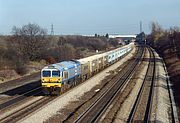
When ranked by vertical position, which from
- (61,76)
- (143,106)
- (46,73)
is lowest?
(143,106)

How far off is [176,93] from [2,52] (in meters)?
32.2

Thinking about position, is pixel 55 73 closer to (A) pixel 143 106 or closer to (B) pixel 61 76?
(B) pixel 61 76

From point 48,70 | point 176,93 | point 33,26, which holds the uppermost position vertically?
point 33,26

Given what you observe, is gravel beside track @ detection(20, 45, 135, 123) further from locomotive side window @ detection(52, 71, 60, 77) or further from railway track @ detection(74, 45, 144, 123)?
railway track @ detection(74, 45, 144, 123)

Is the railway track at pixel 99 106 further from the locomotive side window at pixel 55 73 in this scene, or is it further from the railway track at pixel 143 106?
the locomotive side window at pixel 55 73

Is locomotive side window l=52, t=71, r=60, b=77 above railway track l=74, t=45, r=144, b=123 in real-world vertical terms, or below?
above

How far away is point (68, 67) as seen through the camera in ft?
107

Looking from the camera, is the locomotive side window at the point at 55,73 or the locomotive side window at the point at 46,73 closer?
the locomotive side window at the point at 55,73

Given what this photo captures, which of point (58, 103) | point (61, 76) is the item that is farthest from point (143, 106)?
point (61, 76)

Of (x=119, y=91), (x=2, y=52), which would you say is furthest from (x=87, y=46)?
(x=119, y=91)

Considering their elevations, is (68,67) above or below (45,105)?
above

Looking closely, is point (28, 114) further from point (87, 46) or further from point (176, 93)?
point (87, 46)

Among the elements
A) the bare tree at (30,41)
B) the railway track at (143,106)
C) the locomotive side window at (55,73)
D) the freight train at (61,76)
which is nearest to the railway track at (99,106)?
the railway track at (143,106)

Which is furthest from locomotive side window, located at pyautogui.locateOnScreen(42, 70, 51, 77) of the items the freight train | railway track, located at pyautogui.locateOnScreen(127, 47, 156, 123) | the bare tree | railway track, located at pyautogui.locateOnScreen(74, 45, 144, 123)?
the bare tree
